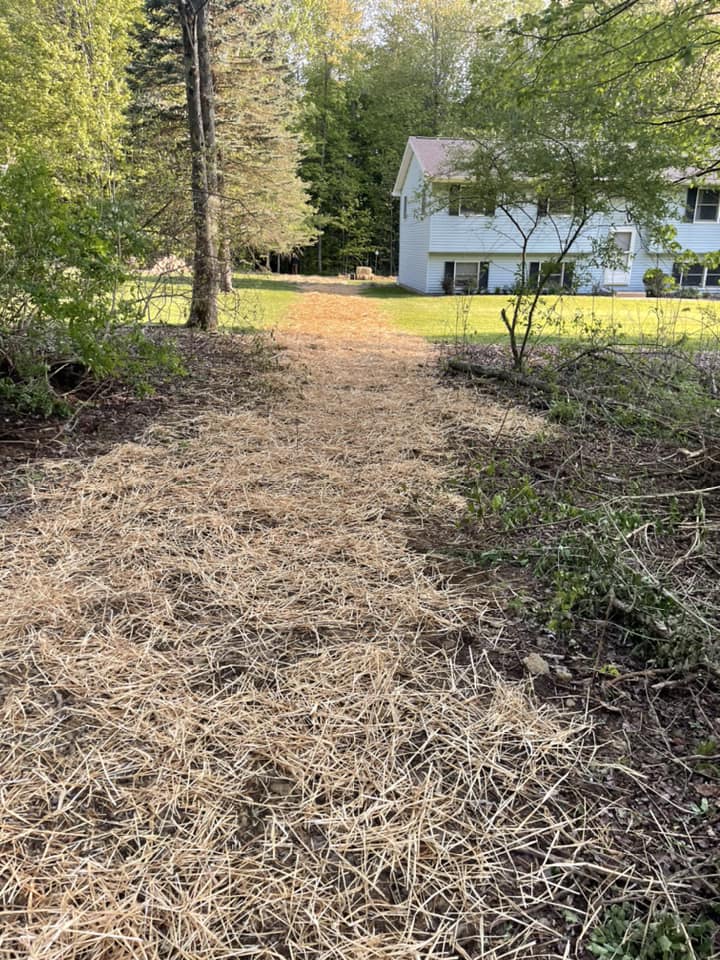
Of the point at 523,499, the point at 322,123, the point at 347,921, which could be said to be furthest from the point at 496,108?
the point at 322,123

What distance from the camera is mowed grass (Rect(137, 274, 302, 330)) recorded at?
649 cm

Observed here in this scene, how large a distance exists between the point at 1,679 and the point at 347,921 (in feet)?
4.34

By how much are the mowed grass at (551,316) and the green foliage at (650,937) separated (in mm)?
6450

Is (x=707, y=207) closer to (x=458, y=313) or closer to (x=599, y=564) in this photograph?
(x=458, y=313)

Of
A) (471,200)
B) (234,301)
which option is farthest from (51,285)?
(234,301)

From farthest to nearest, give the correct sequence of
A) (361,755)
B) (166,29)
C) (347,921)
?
(166,29)
(361,755)
(347,921)

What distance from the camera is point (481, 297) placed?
2050 cm

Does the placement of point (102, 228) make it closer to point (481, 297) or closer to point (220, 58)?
point (220, 58)

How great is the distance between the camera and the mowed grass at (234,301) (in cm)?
649

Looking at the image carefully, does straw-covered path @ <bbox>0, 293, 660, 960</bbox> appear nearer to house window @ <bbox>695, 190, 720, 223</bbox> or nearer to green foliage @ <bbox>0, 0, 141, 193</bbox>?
green foliage @ <bbox>0, 0, 141, 193</bbox>

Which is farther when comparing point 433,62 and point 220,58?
point 433,62

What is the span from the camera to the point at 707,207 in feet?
70.9

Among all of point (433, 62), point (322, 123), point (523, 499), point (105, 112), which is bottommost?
point (523, 499)

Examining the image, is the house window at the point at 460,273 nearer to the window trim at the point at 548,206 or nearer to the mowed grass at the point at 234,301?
the mowed grass at the point at 234,301
